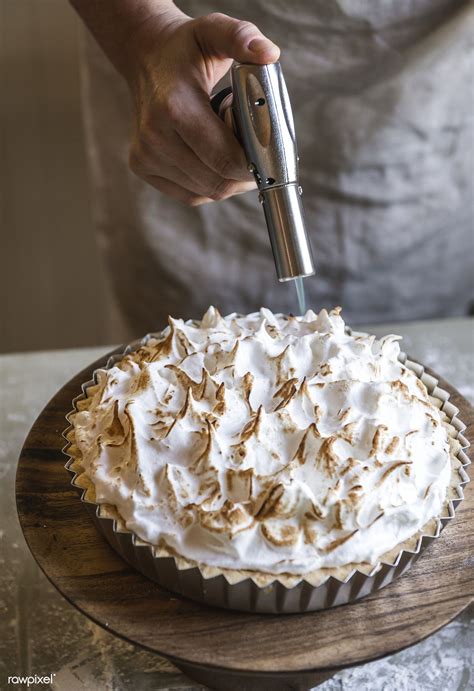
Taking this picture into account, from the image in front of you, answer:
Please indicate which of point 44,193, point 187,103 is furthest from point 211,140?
point 44,193

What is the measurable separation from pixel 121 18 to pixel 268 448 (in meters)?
0.97

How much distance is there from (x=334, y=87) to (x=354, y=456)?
1.15 metres

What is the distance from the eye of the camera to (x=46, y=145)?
360 centimetres

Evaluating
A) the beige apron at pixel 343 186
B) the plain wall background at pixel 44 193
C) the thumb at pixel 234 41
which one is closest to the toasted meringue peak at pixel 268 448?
the thumb at pixel 234 41

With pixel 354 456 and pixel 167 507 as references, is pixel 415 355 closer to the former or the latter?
pixel 354 456

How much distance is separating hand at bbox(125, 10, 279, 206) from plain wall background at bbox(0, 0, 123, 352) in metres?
1.89

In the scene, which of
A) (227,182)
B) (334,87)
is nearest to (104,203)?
(334,87)

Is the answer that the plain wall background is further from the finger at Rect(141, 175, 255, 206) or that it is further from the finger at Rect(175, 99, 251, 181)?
the finger at Rect(175, 99, 251, 181)

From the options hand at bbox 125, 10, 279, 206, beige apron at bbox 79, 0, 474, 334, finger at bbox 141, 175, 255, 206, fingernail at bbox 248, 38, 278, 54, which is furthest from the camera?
beige apron at bbox 79, 0, 474, 334

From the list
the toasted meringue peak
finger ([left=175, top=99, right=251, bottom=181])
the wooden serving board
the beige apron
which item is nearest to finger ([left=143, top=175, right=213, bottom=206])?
finger ([left=175, top=99, right=251, bottom=181])

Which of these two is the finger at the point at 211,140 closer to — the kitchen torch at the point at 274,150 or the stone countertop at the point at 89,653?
the kitchen torch at the point at 274,150

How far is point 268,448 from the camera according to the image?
105 cm

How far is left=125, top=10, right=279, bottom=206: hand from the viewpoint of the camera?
1265 mm

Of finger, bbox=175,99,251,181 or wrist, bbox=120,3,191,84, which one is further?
wrist, bbox=120,3,191,84
